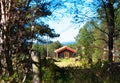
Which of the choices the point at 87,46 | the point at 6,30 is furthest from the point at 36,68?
the point at 87,46

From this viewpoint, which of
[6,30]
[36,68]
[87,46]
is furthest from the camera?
[87,46]

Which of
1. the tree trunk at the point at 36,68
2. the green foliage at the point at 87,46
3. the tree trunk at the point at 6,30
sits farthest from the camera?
the green foliage at the point at 87,46

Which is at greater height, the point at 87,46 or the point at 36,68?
the point at 36,68

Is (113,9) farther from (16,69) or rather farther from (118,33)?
(16,69)

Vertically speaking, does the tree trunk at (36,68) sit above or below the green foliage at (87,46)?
above

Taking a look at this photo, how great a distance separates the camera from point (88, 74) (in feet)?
28.7

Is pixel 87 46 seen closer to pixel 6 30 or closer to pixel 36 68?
pixel 6 30

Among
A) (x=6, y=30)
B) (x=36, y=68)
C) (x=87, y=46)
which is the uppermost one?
(x=6, y=30)

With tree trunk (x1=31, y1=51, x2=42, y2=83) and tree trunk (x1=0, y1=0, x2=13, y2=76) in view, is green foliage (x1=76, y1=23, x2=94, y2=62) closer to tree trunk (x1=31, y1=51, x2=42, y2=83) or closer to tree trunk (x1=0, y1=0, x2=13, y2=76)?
tree trunk (x1=0, y1=0, x2=13, y2=76)

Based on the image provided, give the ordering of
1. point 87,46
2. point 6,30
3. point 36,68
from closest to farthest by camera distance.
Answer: point 36,68 < point 6,30 < point 87,46

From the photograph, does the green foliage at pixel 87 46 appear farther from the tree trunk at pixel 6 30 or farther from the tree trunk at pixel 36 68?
the tree trunk at pixel 36 68

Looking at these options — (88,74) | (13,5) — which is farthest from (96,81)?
(13,5)

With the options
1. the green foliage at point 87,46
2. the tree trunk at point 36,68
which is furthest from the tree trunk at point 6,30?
the green foliage at point 87,46

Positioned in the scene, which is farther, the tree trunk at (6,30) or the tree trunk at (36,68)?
the tree trunk at (6,30)
